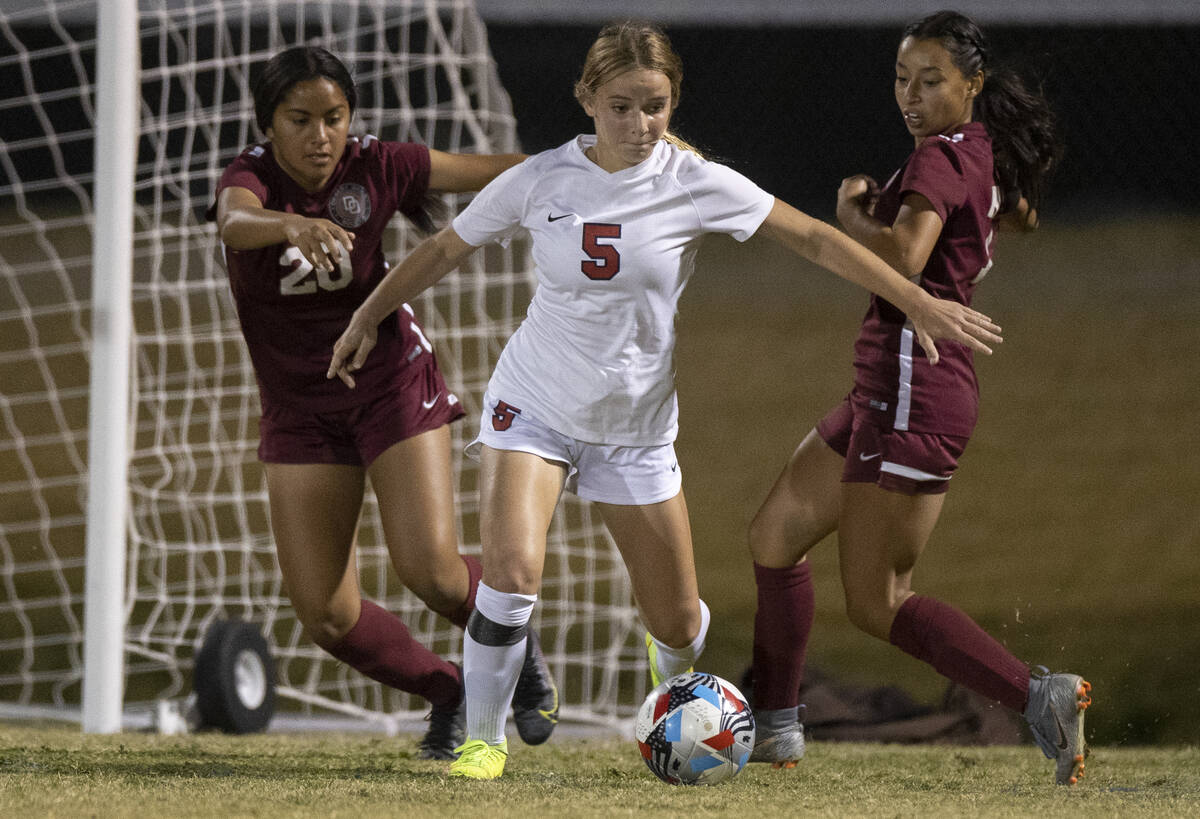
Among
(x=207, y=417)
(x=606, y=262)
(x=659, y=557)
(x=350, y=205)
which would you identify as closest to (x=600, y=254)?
(x=606, y=262)

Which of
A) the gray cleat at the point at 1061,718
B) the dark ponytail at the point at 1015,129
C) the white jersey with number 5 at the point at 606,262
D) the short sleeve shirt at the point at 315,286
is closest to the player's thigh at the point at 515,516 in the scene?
the white jersey with number 5 at the point at 606,262

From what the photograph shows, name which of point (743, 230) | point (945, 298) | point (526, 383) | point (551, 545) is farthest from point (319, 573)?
point (551, 545)

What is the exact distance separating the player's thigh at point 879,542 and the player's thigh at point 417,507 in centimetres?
92

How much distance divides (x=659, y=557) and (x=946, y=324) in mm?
769

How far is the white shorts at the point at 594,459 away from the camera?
9.95ft

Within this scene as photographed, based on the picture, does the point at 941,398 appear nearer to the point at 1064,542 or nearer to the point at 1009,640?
the point at 1009,640

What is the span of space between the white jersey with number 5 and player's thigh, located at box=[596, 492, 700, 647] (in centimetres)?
15

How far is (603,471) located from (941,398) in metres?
0.75

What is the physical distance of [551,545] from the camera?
711 cm

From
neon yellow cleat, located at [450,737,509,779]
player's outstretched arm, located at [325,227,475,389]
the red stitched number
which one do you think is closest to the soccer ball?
neon yellow cleat, located at [450,737,509,779]

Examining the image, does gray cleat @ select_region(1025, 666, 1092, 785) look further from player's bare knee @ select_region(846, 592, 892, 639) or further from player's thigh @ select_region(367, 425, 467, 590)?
player's thigh @ select_region(367, 425, 467, 590)

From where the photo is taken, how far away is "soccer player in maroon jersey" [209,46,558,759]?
3.36 metres

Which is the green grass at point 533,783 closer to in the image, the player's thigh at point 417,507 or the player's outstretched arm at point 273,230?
the player's thigh at point 417,507

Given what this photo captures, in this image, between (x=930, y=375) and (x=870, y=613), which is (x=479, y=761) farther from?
(x=930, y=375)
